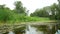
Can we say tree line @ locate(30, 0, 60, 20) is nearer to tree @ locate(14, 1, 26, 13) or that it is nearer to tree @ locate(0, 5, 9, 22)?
tree @ locate(14, 1, 26, 13)

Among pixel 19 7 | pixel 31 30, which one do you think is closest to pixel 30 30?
pixel 31 30

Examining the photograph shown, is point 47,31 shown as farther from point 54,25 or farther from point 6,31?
point 6,31

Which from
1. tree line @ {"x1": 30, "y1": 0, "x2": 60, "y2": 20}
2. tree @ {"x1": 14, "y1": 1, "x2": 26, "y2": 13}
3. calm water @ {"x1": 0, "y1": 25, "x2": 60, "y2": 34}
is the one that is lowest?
calm water @ {"x1": 0, "y1": 25, "x2": 60, "y2": 34}

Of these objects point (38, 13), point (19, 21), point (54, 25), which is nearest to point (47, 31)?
point (54, 25)

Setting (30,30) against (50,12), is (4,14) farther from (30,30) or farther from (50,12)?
(50,12)

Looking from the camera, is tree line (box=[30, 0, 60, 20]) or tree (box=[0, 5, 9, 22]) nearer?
tree (box=[0, 5, 9, 22])

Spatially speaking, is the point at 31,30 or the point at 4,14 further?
the point at 31,30

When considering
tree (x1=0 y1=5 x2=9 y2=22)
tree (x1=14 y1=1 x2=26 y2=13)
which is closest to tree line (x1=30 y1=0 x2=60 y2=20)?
tree (x1=14 y1=1 x2=26 y2=13)

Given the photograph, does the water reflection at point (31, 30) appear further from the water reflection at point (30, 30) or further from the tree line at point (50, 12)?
the tree line at point (50, 12)

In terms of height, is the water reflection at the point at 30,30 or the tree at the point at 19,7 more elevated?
the tree at the point at 19,7

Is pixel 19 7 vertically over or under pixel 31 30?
over

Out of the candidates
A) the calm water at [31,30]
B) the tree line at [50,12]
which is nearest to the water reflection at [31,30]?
the calm water at [31,30]

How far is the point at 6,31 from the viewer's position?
6.85ft

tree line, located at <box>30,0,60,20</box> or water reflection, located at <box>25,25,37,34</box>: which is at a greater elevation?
tree line, located at <box>30,0,60,20</box>
